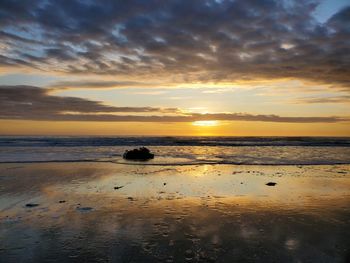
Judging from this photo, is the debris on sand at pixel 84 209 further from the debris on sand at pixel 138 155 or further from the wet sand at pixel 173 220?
the debris on sand at pixel 138 155

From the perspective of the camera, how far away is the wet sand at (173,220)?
6.74 m

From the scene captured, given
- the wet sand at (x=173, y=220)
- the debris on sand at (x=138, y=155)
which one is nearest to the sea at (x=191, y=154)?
the debris on sand at (x=138, y=155)

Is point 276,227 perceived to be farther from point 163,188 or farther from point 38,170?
point 38,170

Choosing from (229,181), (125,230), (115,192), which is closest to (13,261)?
(125,230)

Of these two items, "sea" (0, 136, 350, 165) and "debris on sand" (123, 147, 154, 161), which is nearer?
"sea" (0, 136, 350, 165)

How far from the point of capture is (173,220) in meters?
9.16

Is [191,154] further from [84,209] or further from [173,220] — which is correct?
[173,220]

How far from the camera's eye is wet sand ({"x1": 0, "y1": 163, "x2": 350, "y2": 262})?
22.1ft

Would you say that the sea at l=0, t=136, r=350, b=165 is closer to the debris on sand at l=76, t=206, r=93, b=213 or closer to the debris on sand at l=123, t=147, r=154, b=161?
the debris on sand at l=123, t=147, r=154, b=161

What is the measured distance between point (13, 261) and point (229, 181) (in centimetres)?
1119

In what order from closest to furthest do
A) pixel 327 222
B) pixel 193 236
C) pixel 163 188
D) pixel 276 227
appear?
pixel 193 236 < pixel 276 227 < pixel 327 222 < pixel 163 188

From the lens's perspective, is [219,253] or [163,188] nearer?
[219,253]

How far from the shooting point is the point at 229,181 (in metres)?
15.9

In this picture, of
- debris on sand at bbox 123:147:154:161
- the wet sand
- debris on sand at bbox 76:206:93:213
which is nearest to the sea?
debris on sand at bbox 123:147:154:161
